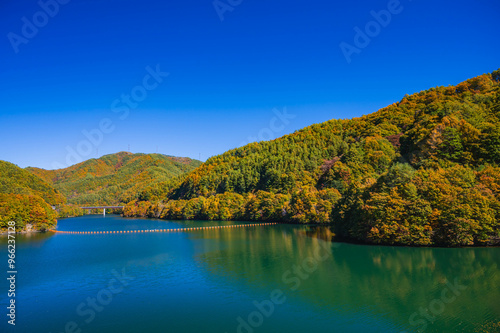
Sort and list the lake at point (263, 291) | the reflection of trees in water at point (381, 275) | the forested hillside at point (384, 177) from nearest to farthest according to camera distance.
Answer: the lake at point (263, 291) < the reflection of trees in water at point (381, 275) < the forested hillside at point (384, 177)

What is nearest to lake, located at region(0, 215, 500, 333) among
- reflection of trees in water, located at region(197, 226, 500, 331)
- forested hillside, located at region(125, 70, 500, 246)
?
reflection of trees in water, located at region(197, 226, 500, 331)

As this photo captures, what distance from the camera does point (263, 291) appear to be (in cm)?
2559

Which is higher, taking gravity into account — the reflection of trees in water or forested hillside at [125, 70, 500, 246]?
forested hillside at [125, 70, 500, 246]

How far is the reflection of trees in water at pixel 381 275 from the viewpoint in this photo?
21.3 metres

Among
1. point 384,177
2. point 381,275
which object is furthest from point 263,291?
point 384,177

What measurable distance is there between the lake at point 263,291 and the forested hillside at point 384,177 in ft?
13.2

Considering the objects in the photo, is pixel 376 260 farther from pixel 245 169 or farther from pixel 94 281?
pixel 245 169

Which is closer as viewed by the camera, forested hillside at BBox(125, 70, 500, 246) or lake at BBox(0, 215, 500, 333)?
lake at BBox(0, 215, 500, 333)

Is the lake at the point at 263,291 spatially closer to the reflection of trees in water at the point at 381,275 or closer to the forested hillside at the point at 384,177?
the reflection of trees in water at the point at 381,275

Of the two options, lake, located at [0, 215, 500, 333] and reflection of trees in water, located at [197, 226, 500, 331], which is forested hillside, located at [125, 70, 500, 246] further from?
lake, located at [0, 215, 500, 333]

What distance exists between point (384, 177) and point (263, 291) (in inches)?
1100

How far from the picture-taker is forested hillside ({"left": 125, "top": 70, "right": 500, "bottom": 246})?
3862 centimetres

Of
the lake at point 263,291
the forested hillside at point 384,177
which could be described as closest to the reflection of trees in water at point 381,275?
the lake at point 263,291

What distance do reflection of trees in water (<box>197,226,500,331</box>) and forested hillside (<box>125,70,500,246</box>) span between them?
12.5 feet
